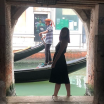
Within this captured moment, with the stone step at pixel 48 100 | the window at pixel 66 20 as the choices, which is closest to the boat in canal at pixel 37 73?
the stone step at pixel 48 100

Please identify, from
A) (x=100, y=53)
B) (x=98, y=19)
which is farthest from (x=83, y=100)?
(x=98, y=19)

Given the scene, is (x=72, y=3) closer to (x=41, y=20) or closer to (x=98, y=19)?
(x=98, y=19)

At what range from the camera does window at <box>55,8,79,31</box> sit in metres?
9.65

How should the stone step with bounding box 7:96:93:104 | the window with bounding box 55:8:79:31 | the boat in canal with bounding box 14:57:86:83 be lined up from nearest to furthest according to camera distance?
the stone step with bounding box 7:96:93:104 → the boat in canal with bounding box 14:57:86:83 → the window with bounding box 55:8:79:31

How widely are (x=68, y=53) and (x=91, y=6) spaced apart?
566cm

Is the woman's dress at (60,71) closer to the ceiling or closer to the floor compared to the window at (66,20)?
closer to the floor

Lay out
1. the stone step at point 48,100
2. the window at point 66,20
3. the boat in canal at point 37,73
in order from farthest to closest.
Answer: the window at point 66,20
the boat in canal at point 37,73
the stone step at point 48,100

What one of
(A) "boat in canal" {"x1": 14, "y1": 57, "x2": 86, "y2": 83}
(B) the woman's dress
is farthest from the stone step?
(A) "boat in canal" {"x1": 14, "y1": 57, "x2": 86, "y2": 83}

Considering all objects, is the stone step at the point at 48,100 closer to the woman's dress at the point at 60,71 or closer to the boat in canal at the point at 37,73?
the woman's dress at the point at 60,71

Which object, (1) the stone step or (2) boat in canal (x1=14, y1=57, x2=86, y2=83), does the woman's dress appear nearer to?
(1) the stone step

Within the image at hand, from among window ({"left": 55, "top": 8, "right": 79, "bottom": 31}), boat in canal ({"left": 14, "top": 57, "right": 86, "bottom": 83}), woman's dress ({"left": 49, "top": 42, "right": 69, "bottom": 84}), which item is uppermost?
window ({"left": 55, "top": 8, "right": 79, "bottom": 31})

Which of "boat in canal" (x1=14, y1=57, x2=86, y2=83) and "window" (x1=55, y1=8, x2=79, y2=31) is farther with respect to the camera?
"window" (x1=55, y1=8, x2=79, y2=31)

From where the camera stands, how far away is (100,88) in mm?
2049

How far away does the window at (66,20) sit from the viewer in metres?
9.65
